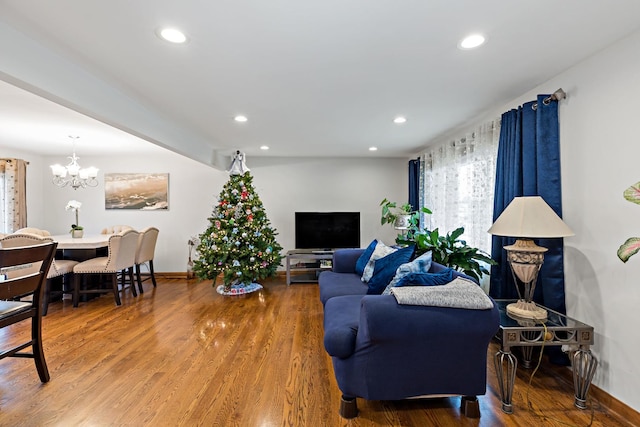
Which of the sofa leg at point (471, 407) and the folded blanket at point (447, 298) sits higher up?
the folded blanket at point (447, 298)

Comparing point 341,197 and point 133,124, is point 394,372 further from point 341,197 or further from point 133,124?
point 341,197

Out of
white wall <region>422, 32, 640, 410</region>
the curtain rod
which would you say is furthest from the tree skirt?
the curtain rod

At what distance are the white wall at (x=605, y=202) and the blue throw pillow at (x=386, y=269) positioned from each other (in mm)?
1185

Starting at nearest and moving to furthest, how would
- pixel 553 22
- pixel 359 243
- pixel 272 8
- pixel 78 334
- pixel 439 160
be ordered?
pixel 272 8
pixel 553 22
pixel 78 334
pixel 439 160
pixel 359 243

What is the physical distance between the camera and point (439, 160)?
4.46 m

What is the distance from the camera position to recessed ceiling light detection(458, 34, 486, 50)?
184 centimetres

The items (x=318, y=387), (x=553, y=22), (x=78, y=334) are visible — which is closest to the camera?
(x=553, y=22)

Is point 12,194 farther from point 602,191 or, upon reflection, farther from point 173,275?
point 602,191

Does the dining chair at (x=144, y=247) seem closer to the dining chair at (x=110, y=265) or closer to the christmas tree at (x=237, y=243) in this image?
the dining chair at (x=110, y=265)

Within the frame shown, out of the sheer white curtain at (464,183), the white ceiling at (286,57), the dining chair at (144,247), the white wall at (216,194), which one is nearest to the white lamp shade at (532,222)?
the white ceiling at (286,57)

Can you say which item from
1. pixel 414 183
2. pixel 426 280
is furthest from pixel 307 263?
pixel 426 280

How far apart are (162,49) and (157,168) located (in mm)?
4365

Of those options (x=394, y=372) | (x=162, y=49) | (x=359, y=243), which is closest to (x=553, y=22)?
(x=394, y=372)

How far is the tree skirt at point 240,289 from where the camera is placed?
4637 millimetres
